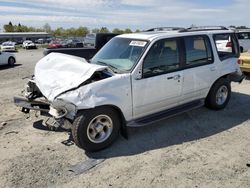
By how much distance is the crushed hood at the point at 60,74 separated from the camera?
423 centimetres

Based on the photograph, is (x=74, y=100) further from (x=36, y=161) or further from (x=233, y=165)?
(x=233, y=165)

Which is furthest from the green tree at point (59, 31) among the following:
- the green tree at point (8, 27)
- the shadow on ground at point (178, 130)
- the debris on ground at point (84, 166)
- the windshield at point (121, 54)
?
the debris on ground at point (84, 166)

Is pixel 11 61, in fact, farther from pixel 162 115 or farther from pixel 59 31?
pixel 59 31

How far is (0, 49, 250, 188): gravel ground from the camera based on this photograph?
Result: 363cm

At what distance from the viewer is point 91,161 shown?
4.14m

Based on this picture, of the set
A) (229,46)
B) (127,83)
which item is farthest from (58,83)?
(229,46)

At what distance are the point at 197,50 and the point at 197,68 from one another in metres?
0.40

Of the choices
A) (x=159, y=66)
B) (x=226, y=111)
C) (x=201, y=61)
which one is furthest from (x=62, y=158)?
(x=226, y=111)

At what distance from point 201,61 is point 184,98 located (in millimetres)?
907

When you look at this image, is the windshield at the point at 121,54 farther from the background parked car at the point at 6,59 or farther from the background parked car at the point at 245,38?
the background parked car at the point at 245,38

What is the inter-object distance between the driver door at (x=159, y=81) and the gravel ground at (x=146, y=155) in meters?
0.56

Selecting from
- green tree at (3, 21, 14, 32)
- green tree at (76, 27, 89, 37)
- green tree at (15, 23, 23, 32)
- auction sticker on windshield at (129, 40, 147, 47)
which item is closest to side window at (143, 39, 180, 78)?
auction sticker on windshield at (129, 40, 147, 47)

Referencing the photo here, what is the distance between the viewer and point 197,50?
221 inches

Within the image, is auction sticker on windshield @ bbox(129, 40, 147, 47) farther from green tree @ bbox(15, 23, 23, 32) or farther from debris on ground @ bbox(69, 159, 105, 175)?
green tree @ bbox(15, 23, 23, 32)
